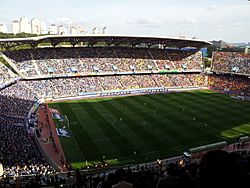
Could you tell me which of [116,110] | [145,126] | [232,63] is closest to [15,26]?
[232,63]

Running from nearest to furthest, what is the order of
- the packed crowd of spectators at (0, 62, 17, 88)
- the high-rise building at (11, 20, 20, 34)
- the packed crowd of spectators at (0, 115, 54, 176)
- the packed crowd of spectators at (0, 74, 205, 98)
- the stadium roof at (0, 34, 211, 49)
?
the packed crowd of spectators at (0, 115, 54, 176), the packed crowd of spectators at (0, 62, 17, 88), the packed crowd of spectators at (0, 74, 205, 98), the stadium roof at (0, 34, 211, 49), the high-rise building at (11, 20, 20, 34)

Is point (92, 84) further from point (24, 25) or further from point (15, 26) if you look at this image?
point (15, 26)

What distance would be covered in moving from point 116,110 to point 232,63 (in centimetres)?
3933

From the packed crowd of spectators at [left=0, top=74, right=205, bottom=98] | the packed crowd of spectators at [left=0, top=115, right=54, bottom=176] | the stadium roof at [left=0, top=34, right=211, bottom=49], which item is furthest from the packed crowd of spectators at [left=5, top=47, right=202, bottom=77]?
the packed crowd of spectators at [left=0, top=115, right=54, bottom=176]

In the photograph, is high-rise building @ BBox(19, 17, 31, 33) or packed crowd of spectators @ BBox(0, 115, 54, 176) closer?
packed crowd of spectators @ BBox(0, 115, 54, 176)

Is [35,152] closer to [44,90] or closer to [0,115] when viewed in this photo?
[0,115]

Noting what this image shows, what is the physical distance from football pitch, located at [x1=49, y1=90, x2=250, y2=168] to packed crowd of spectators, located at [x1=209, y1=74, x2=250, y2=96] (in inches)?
315

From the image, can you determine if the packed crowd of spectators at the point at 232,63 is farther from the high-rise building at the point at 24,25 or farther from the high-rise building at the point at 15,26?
the high-rise building at the point at 15,26

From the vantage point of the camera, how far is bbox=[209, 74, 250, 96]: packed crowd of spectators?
60206 millimetres

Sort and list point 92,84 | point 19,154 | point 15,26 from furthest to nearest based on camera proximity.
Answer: point 15,26 → point 92,84 → point 19,154

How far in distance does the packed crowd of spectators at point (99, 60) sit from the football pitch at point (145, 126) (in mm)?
12292

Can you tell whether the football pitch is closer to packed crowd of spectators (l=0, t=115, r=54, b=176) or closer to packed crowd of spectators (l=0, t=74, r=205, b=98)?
packed crowd of spectators (l=0, t=115, r=54, b=176)

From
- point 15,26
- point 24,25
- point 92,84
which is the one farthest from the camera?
point 15,26

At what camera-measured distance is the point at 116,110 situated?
43.8 metres
